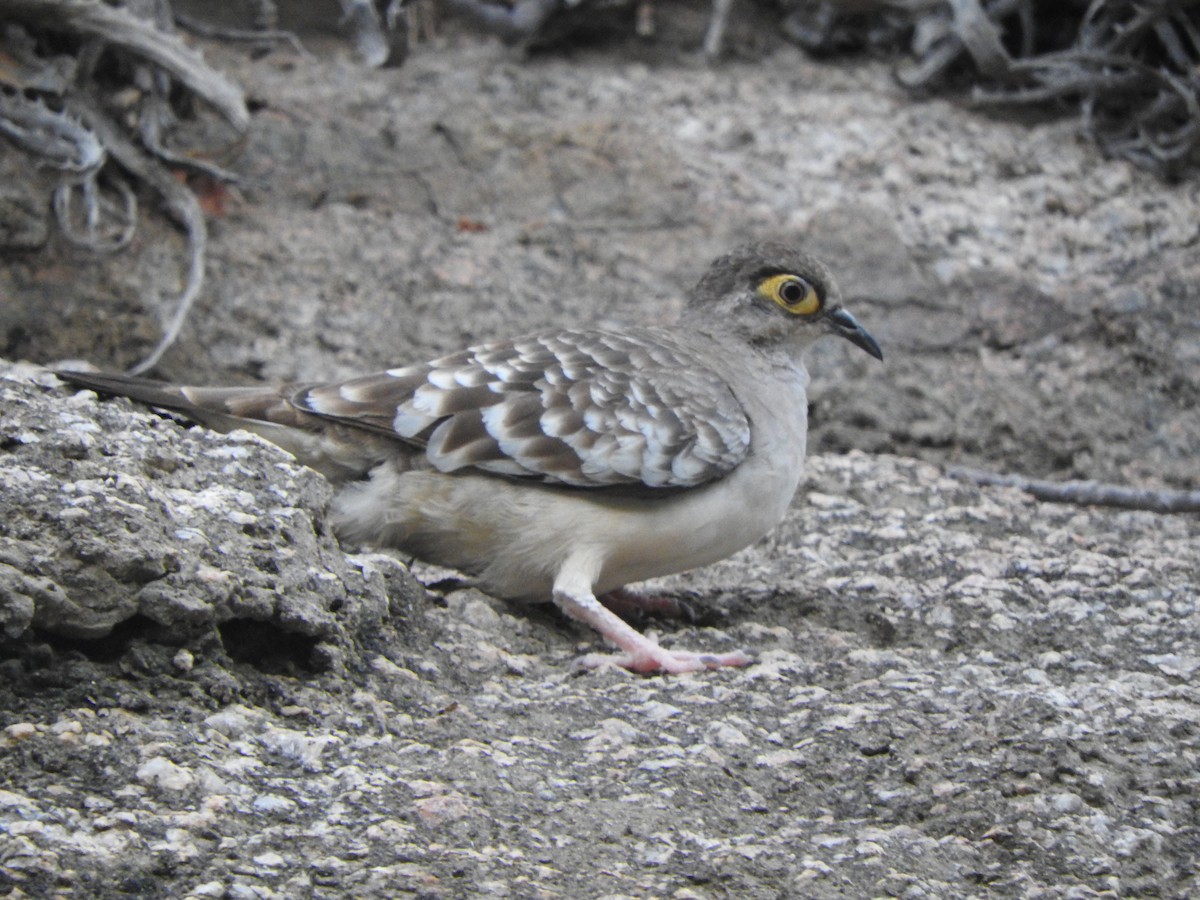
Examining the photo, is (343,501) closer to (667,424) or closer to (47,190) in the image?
(667,424)

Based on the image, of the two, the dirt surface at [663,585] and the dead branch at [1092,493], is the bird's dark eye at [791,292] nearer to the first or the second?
the dirt surface at [663,585]

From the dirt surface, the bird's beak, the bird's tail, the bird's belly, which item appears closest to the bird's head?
the bird's beak

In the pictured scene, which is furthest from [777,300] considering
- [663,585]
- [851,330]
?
[663,585]

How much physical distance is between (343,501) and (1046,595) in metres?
2.06

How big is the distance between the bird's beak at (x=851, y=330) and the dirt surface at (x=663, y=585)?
1.86 feet

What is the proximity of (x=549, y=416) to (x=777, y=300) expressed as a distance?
1181 millimetres

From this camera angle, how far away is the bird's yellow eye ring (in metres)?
5.00

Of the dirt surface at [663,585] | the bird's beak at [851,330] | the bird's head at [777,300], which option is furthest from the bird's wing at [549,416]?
the bird's beak at [851,330]

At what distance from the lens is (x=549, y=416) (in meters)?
4.20

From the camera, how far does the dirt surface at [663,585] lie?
262 cm

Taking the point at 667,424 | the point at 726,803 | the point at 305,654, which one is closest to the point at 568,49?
the point at 667,424

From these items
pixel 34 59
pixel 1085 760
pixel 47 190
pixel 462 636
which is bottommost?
pixel 462 636

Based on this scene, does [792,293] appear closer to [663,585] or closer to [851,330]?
[851,330]

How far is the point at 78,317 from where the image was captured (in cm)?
545
